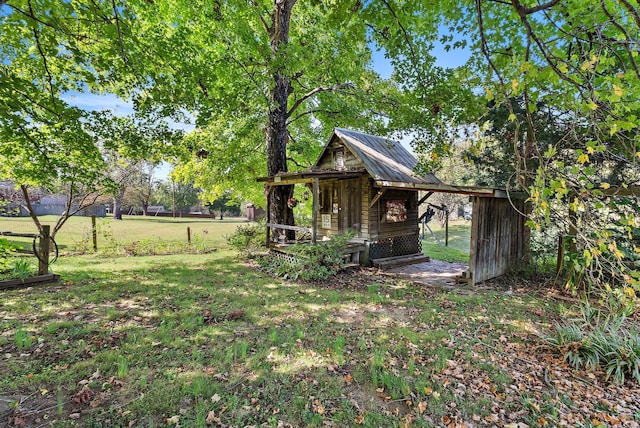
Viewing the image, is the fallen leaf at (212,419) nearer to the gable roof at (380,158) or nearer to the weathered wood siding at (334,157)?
the gable roof at (380,158)

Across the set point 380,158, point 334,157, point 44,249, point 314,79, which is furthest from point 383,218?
point 44,249

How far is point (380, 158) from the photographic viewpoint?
37.7ft

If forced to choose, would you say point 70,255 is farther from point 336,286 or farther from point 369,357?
point 369,357

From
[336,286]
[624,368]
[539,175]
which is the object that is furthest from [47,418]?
[624,368]

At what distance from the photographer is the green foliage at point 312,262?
8812mm

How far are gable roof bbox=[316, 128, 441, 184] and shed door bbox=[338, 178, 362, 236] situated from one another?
1.01 m

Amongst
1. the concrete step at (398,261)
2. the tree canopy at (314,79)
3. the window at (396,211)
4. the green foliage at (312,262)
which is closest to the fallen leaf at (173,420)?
the tree canopy at (314,79)

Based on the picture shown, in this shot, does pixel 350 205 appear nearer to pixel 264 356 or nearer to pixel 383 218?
pixel 383 218

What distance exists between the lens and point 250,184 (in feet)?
46.4

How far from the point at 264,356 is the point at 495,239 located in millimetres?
7493

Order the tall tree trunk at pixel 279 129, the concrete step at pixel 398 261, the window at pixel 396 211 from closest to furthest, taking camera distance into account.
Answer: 1. the tall tree trunk at pixel 279 129
2. the concrete step at pixel 398 261
3. the window at pixel 396 211

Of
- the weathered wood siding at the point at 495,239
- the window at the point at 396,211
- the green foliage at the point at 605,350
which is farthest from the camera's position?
the window at the point at 396,211

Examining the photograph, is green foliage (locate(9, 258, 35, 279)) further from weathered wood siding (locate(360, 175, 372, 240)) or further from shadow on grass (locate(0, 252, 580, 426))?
weathered wood siding (locate(360, 175, 372, 240))

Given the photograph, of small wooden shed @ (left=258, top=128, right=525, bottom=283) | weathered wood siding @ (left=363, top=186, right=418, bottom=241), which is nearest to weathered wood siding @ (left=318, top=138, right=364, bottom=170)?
small wooden shed @ (left=258, top=128, right=525, bottom=283)
